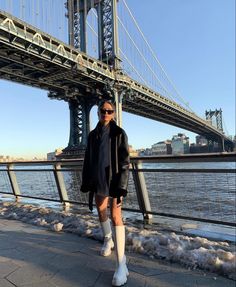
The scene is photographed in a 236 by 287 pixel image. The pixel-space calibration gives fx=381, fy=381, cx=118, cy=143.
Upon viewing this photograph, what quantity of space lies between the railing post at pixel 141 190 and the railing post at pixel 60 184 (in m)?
1.67

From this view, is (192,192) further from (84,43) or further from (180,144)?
(180,144)

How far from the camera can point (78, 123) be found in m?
50.3

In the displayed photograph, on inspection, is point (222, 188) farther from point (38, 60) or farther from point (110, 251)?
point (38, 60)

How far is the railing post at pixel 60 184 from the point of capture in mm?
5978

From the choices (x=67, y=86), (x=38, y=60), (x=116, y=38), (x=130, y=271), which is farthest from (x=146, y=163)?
(x=116, y=38)

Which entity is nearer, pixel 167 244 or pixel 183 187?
pixel 167 244

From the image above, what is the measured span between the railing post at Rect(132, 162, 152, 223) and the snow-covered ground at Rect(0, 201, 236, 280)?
Result: 0.78ft

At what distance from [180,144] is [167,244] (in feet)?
202

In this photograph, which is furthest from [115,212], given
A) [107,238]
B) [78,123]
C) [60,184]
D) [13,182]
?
[78,123]

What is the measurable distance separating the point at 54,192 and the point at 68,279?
11.6ft

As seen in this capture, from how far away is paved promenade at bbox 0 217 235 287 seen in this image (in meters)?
2.67

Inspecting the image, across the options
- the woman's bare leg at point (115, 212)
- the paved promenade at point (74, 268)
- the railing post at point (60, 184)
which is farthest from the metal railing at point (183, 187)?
the woman's bare leg at point (115, 212)

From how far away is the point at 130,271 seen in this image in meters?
2.90

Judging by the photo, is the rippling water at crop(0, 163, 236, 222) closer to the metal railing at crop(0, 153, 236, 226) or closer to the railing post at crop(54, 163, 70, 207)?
the metal railing at crop(0, 153, 236, 226)
